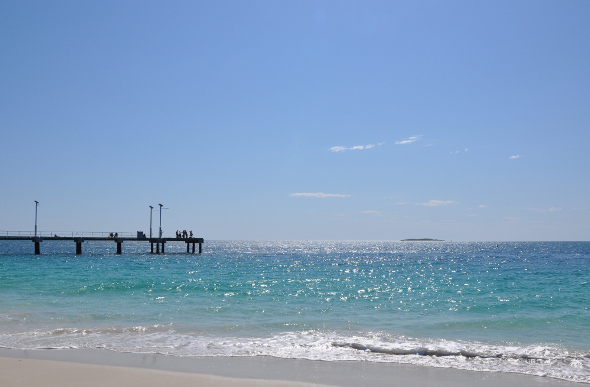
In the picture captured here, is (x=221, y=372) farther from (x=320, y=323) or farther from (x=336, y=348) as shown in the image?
(x=320, y=323)

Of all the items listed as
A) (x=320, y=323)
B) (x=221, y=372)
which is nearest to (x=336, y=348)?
(x=221, y=372)

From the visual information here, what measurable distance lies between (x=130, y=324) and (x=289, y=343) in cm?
497

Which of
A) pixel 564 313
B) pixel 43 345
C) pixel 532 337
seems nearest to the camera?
pixel 43 345

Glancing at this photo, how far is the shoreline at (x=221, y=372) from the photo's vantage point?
7227 millimetres

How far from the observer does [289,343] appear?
10.3 meters

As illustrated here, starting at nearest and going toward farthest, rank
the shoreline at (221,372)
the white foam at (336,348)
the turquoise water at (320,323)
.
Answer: the shoreline at (221,372), the white foam at (336,348), the turquoise water at (320,323)

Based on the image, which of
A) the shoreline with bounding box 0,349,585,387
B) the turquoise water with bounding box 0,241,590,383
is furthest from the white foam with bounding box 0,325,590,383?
the shoreline with bounding box 0,349,585,387

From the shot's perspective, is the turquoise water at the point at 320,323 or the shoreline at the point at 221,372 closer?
the shoreline at the point at 221,372

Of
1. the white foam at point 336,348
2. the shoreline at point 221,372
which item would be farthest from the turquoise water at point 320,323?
the shoreline at point 221,372

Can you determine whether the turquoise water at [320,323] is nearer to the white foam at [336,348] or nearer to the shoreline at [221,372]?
the white foam at [336,348]

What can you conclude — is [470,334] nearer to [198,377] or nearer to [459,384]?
[459,384]

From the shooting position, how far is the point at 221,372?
7801 millimetres

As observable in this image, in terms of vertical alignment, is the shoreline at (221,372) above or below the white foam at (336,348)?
above

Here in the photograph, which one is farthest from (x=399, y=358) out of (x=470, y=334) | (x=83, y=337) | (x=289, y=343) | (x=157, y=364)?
(x=83, y=337)
